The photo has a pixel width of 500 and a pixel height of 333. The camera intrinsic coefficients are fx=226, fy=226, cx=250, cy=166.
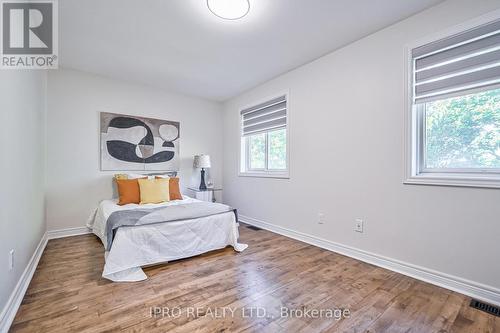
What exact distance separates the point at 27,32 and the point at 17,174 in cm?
139

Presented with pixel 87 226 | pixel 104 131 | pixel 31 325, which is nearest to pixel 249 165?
pixel 104 131

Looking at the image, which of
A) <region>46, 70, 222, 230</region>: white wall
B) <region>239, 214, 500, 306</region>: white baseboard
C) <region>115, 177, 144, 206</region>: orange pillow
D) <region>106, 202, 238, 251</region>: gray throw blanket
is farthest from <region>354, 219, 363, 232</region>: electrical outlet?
<region>46, 70, 222, 230</region>: white wall

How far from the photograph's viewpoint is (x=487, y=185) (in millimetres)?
1702

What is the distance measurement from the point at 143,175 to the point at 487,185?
4035 millimetres

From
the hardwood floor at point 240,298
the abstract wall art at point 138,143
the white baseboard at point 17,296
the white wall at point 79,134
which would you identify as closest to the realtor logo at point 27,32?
the white wall at point 79,134

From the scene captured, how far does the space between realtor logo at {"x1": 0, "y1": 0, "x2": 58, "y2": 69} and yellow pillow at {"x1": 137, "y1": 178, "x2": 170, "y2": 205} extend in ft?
5.59

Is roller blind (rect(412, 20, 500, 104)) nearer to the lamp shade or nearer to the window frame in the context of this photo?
the window frame

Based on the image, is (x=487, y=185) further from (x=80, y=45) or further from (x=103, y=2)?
(x=80, y=45)

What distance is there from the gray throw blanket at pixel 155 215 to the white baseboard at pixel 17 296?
0.58m

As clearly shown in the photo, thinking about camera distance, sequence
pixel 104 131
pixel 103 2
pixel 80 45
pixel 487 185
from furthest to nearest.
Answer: pixel 104 131 < pixel 80 45 < pixel 103 2 < pixel 487 185

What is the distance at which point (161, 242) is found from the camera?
7.49 ft

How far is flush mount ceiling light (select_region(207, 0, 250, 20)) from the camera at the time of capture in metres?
1.89

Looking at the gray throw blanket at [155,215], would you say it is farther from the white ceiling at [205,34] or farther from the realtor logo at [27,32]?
the white ceiling at [205,34]

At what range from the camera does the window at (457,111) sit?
1746mm
